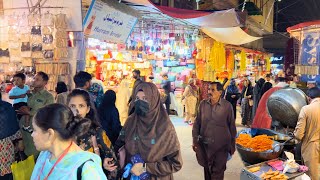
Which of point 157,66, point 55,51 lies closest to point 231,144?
point 55,51

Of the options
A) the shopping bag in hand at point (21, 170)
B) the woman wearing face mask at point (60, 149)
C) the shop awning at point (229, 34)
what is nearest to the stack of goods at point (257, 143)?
the shopping bag in hand at point (21, 170)

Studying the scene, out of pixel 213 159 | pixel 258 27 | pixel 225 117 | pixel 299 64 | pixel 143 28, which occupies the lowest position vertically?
pixel 213 159

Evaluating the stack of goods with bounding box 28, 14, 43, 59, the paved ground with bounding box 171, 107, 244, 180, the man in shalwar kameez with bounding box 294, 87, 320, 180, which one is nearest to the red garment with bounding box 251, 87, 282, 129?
the paved ground with bounding box 171, 107, 244, 180

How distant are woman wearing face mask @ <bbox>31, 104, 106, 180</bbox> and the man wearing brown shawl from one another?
281 centimetres

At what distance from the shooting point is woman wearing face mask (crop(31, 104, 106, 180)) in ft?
5.85

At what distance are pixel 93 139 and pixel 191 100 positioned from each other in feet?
Answer: 29.9

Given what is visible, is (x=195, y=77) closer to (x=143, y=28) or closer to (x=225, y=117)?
(x=143, y=28)

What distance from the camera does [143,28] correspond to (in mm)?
9820

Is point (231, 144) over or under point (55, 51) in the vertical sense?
under

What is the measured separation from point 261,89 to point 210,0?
5.80 meters

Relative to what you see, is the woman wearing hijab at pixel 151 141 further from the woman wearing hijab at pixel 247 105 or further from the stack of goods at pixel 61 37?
the woman wearing hijab at pixel 247 105

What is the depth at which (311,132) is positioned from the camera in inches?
193

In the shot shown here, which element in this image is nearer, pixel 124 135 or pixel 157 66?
pixel 124 135

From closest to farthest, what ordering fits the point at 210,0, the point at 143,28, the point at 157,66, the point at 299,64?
the point at 299,64
the point at 143,28
the point at 157,66
the point at 210,0
